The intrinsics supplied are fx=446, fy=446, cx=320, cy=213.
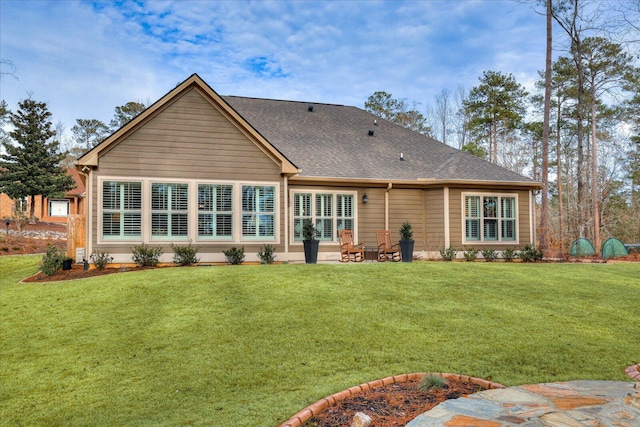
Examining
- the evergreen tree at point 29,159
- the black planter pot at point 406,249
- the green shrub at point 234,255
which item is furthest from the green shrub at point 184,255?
the evergreen tree at point 29,159

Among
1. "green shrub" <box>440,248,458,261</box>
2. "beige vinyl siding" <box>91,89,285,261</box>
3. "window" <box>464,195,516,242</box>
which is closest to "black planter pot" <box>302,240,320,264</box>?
"beige vinyl siding" <box>91,89,285,261</box>

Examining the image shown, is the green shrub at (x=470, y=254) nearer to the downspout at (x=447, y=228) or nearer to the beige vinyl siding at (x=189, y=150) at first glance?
the downspout at (x=447, y=228)

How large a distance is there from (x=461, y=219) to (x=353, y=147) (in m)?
4.79

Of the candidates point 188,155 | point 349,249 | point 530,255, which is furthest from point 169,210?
point 530,255

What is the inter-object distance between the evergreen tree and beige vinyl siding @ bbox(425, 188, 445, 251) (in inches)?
993

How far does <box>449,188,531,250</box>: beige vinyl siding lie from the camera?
14.7 metres

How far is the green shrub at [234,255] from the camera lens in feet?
39.3

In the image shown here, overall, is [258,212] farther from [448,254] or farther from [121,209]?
[448,254]

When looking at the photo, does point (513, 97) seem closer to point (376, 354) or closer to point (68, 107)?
point (376, 354)

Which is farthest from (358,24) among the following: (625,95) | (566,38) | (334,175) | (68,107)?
(68,107)

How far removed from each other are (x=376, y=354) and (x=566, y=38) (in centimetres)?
2182

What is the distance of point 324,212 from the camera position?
46.9 ft

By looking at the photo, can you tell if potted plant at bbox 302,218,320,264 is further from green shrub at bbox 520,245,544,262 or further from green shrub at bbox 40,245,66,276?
green shrub at bbox 520,245,544,262

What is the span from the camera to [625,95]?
88.2ft
